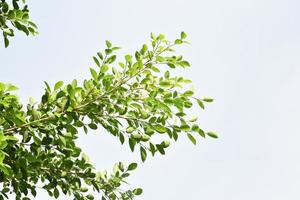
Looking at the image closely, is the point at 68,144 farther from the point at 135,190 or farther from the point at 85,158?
the point at 135,190

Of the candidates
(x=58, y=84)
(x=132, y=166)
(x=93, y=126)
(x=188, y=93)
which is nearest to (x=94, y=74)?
(x=58, y=84)

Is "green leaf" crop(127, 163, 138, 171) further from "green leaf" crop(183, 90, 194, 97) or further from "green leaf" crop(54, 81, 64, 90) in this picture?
"green leaf" crop(54, 81, 64, 90)

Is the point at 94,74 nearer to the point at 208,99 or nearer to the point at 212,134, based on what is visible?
the point at 208,99

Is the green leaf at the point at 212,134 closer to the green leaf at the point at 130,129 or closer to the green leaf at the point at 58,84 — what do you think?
the green leaf at the point at 130,129

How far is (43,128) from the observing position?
4.92 m

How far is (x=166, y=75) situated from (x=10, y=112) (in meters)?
1.96

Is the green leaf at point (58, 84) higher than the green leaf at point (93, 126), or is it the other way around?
the green leaf at point (58, 84)

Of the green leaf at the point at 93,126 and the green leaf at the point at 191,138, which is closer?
the green leaf at the point at 191,138

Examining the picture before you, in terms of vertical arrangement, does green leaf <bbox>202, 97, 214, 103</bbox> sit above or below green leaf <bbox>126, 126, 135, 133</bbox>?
above

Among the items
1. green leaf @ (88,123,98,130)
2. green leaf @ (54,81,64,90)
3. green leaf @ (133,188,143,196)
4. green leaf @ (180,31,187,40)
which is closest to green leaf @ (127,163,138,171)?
green leaf @ (133,188,143,196)

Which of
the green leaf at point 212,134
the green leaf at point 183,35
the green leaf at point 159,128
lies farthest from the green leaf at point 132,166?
the green leaf at point 183,35

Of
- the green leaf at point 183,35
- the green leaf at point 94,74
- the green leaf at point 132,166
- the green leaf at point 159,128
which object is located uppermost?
the green leaf at point 183,35

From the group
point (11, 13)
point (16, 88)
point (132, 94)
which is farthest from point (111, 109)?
point (11, 13)

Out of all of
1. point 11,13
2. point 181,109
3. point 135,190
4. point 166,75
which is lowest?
point 135,190
